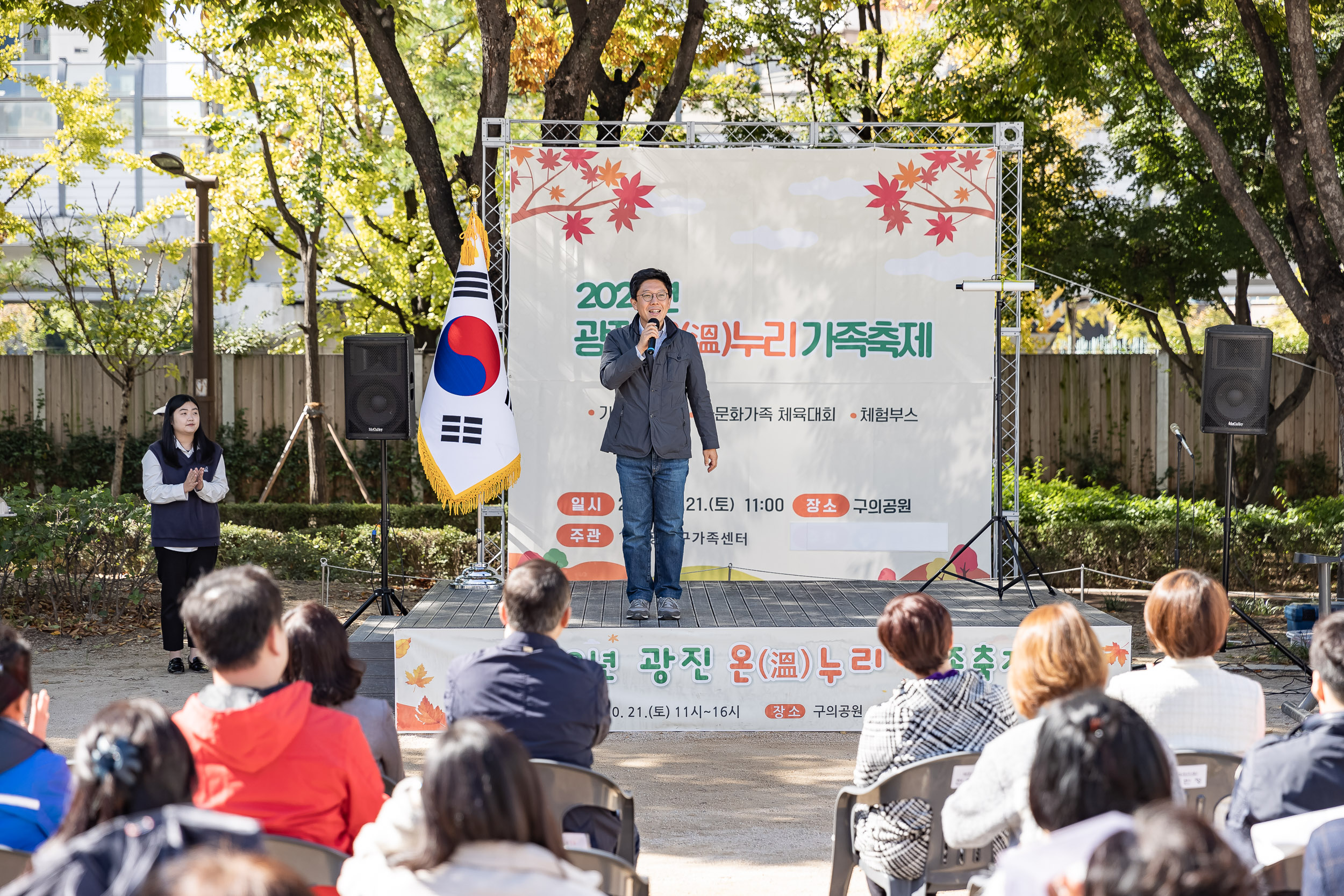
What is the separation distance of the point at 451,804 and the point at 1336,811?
1.53 metres

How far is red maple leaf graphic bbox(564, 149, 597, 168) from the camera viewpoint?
6.57 meters

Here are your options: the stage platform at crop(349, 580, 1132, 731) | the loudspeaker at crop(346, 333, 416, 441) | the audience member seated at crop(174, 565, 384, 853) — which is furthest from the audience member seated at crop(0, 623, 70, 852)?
the loudspeaker at crop(346, 333, 416, 441)

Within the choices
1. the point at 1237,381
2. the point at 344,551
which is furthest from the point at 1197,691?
the point at 344,551

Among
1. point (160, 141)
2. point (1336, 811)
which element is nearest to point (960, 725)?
point (1336, 811)

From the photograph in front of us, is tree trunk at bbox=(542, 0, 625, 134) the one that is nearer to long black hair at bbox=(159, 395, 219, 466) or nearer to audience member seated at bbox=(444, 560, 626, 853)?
long black hair at bbox=(159, 395, 219, 466)

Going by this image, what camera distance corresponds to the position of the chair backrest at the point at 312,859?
6.45 feet

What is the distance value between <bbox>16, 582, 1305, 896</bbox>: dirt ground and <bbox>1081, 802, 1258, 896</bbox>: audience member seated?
2.42 meters

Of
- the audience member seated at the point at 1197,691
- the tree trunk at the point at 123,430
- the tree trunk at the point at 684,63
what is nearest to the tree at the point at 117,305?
the tree trunk at the point at 123,430

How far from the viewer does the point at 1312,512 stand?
9.59m

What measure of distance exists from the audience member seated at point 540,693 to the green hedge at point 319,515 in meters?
8.09

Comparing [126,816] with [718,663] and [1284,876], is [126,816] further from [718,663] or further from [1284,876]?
[718,663]

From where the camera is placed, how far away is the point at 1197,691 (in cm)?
263

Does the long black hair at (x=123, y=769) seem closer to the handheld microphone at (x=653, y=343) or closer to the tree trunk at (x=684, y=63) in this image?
the handheld microphone at (x=653, y=343)

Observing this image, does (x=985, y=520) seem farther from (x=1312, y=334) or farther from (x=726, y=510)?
(x=1312, y=334)
